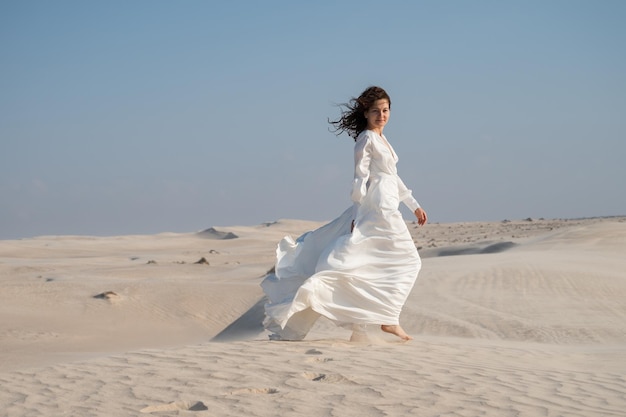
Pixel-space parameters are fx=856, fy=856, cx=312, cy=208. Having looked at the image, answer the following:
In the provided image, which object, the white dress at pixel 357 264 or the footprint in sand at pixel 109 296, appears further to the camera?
the footprint in sand at pixel 109 296

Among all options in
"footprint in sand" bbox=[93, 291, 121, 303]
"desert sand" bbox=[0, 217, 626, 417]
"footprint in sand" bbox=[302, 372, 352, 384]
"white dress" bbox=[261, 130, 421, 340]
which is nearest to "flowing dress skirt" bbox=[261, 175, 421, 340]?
"white dress" bbox=[261, 130, 421, 340]

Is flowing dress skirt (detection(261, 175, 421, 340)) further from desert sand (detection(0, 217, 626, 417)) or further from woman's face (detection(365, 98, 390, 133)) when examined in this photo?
woman's face (detection(365, 98, 390, 133))

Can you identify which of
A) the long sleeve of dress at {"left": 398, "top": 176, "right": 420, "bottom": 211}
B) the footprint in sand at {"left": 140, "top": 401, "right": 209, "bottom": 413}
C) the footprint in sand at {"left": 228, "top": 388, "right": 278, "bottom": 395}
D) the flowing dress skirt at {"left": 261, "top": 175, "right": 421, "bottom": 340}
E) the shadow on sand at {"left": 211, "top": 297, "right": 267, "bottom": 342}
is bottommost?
the shadow on sand at {"left": 211, "top": 297, "right": 267, "bottom": 342}

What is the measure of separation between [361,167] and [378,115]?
0.52 meters

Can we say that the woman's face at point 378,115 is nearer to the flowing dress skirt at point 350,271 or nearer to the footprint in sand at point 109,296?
the flowing dress skirt at point 350,271

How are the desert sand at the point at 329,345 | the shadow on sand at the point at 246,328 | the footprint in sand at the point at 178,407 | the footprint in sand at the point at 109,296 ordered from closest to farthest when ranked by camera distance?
the footprint in sand at the point at 178,407, the desert sand at the point at 329,345, the shadow on sand at the point at 246,328, the footprint in sand at the point at 109,296

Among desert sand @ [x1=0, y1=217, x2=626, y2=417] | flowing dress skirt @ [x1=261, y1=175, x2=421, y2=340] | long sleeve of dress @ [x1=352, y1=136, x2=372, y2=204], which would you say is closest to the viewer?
desert sand @ [x1=0, y1=217, x2=626, y2=417]

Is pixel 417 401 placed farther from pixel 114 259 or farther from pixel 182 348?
pixel 114 259

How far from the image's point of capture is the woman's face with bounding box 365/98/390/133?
23.9ft

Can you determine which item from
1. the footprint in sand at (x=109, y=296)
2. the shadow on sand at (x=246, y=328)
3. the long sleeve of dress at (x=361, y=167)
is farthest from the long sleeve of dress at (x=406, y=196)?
the footprint in sand at (x=109, y=296)

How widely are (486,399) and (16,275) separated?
54.9ft

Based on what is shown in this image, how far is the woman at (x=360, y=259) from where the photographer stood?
682 centimetres

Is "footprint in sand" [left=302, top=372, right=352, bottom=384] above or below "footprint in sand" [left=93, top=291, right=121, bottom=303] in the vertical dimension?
above

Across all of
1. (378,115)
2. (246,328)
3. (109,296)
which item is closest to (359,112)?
(378,115)
